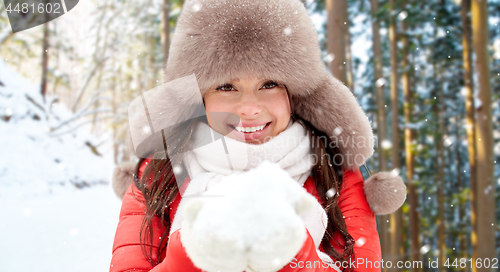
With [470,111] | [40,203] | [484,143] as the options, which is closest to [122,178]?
[40,203]

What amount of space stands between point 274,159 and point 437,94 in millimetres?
12951

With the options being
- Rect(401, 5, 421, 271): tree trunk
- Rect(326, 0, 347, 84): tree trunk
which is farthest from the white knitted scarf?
Rect(401, 5, 421, 271): tree trunk

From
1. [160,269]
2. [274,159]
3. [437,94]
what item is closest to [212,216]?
[160,269]

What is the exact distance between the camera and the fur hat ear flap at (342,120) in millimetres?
1817

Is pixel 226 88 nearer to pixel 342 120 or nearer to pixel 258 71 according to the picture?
pixel 258 71

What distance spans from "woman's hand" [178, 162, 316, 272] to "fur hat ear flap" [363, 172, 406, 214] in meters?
1.11

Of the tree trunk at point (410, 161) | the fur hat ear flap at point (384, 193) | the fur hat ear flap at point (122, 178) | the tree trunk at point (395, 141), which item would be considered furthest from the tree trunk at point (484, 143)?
the fur hat ear flap at point (122, 178)

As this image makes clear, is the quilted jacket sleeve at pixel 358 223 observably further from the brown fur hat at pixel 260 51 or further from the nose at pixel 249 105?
the nose at pixel 249 105

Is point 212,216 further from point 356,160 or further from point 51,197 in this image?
point 51,197

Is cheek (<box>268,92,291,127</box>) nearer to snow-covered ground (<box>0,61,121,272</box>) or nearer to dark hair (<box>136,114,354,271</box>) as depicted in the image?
dark hair (<box>136,114,354,271</box>)

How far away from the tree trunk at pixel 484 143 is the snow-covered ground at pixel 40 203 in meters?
7.07

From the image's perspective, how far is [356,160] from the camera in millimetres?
1833

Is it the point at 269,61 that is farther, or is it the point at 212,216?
the point at 269,61

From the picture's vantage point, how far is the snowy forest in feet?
10.8
